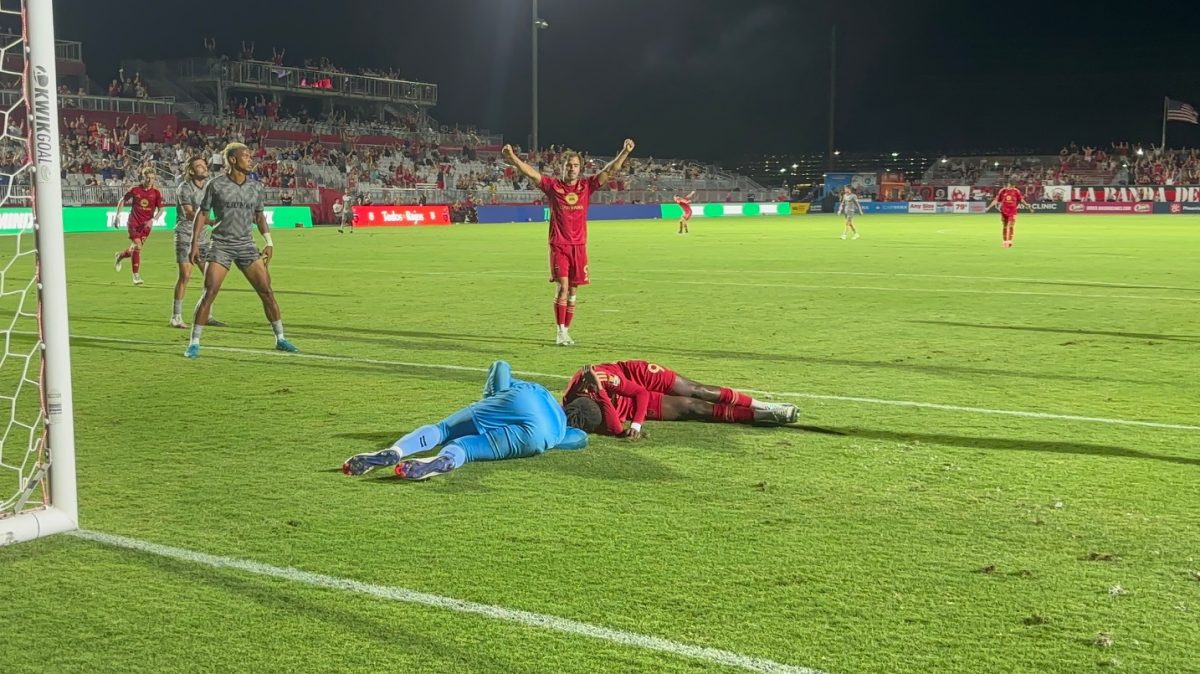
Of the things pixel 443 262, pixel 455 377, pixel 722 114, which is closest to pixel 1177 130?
pixel 722 114

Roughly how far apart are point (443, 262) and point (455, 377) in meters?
16.2

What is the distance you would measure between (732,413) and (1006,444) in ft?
5.71

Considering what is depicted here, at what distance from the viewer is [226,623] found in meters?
4.16

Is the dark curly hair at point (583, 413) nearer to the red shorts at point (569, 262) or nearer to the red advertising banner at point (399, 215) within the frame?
the red shorts at point (569, 262)

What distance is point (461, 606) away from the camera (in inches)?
170

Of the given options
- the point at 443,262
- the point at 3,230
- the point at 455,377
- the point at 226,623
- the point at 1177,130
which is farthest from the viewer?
the point at 1177,130

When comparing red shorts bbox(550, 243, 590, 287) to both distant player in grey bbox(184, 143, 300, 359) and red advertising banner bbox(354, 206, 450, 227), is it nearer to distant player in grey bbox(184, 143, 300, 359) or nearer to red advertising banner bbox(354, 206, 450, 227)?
distant player in grey bbox(184, 143, 300, 359)

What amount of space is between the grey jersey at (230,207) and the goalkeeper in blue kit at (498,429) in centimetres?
557

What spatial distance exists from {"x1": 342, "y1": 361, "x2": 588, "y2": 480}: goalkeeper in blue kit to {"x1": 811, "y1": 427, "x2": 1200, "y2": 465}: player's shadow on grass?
196 centimetres

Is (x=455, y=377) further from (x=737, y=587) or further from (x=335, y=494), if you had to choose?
(x=737, y=587)

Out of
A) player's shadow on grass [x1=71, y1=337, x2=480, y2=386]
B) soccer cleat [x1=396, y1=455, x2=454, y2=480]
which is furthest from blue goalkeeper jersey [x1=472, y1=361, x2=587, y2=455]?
player's shadow on grass [x1=71, y1=337, x2=480, y2=386]

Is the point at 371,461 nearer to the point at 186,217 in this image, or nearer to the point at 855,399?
the point at 855,399

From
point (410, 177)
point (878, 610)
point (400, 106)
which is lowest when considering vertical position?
point (878, 610)

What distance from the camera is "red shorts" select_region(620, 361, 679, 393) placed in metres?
7.38
